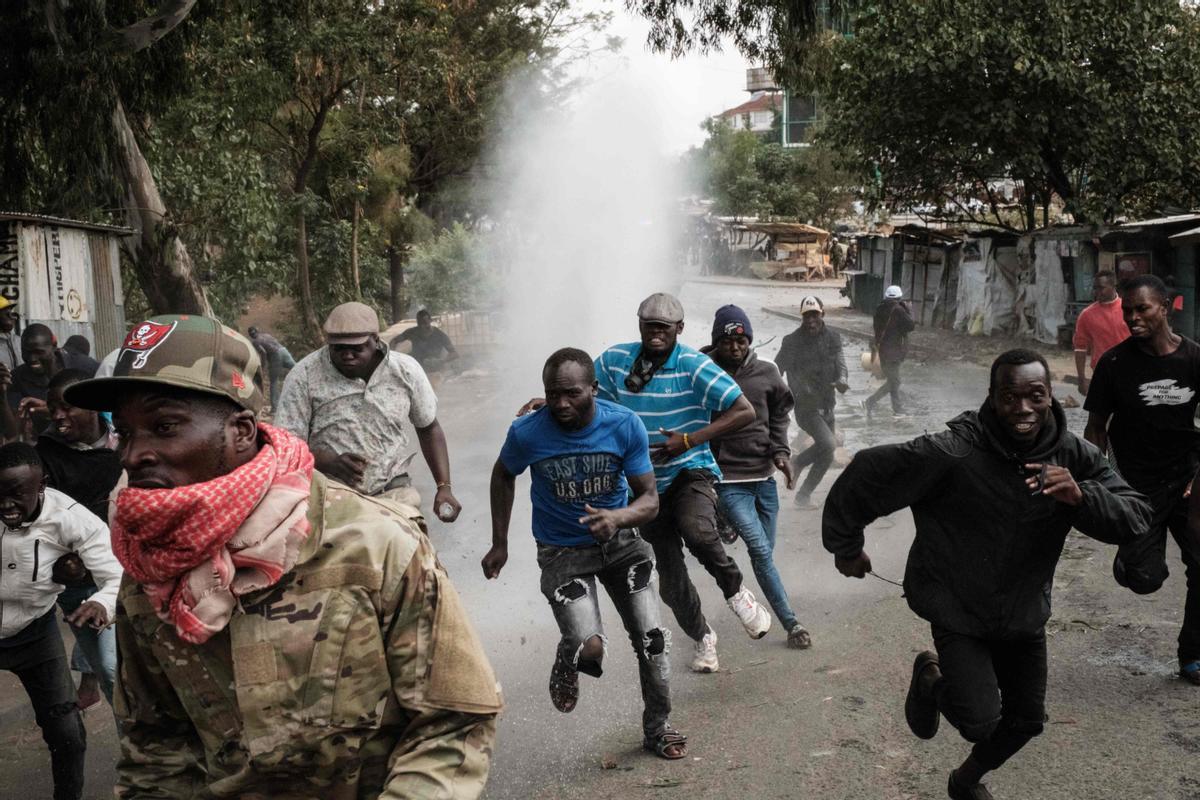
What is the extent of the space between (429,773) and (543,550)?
3191mm

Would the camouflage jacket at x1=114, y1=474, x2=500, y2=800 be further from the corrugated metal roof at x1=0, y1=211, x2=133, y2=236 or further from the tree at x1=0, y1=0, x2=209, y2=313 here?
the tree at x1=0, y1=0, x2=209, y2=313

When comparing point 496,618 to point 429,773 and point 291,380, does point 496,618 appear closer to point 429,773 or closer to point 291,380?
point 291,380

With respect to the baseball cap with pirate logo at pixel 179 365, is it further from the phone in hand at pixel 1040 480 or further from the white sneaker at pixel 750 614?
the white sneaker at pixel 750 614

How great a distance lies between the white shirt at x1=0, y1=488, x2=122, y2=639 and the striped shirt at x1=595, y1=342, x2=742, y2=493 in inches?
90.5

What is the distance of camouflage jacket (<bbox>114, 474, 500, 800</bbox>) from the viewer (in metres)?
1.87

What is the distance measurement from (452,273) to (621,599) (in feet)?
75.1

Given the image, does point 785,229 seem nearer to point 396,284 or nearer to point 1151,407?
point 396,284

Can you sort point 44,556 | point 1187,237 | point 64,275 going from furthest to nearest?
1. point 1187,237
2. point 64,275
3. point 44,556

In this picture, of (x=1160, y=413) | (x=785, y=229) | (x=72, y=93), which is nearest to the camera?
(x=1160, y=413)

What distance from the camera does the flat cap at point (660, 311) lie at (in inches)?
226

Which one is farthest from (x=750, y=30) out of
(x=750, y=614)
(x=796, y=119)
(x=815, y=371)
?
(x=796, y=119)

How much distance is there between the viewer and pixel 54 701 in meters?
4.52

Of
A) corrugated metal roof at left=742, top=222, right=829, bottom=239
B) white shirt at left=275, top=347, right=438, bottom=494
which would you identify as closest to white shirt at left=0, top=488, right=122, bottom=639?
white shirt at left=275, top=347, right=438, bottom=494

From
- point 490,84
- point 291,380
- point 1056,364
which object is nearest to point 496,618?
point 291,380
